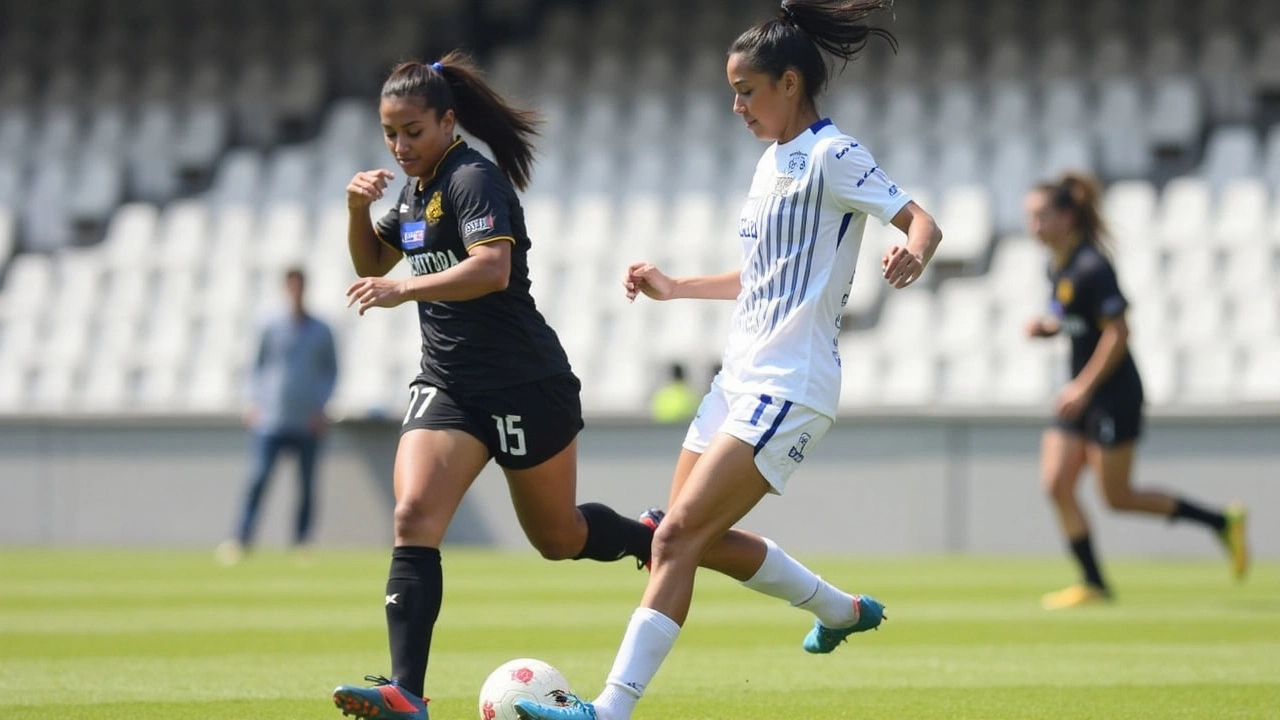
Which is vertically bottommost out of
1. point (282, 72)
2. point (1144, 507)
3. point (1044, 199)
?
point (1144, 507)

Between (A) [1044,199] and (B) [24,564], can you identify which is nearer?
(A) [1044,199]

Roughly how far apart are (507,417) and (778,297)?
101 centimetres

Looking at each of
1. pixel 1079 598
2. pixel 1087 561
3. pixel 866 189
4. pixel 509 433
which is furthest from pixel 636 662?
pixel 1087 561

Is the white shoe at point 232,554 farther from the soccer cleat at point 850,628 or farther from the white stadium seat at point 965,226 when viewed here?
the soccer cleat at point 850,628

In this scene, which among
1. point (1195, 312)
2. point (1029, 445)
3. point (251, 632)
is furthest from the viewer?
point (1195, 312)

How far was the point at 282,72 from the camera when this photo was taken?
24422mm

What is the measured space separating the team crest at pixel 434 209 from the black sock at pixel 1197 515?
6825mm

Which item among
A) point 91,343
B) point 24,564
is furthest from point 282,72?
point 24,564

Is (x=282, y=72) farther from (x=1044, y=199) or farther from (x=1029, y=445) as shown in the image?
(x=1044, y=199)

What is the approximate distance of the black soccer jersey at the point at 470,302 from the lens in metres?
6.02

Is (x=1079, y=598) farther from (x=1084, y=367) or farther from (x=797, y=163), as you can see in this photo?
(x=797, y=163)

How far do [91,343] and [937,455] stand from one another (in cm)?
999

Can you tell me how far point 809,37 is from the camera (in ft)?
19.4

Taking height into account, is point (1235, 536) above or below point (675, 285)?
below
